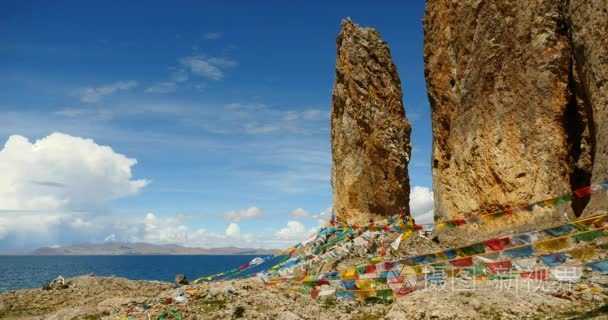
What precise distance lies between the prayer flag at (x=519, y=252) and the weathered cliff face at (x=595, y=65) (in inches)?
113

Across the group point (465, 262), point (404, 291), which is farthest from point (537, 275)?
point (404, 291)

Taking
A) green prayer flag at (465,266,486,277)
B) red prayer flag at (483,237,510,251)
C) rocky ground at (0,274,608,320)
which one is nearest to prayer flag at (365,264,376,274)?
rocky ground at (0,274,608,320)

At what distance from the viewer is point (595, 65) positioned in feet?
59.0

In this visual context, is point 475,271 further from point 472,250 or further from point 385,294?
point 385,294

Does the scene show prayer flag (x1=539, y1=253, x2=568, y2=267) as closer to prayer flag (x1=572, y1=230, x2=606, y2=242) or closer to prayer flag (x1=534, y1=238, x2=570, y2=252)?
prayer flag (x1=534, y1=238, x2=570, y2=252)

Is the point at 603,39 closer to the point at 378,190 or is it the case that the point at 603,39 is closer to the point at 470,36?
the point at 470,36


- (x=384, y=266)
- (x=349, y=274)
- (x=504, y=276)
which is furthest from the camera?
(x=349, y=274)

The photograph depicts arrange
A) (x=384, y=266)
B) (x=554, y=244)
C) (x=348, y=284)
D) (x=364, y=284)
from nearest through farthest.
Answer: (x=554, y=244) < (x=384, y=266) < (x=364, y=284) < (x=348, y=284)

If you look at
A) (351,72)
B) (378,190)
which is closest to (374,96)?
(351,72)

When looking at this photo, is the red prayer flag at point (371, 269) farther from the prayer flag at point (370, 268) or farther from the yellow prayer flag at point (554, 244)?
the yellow prayer flag at point (554, 244)

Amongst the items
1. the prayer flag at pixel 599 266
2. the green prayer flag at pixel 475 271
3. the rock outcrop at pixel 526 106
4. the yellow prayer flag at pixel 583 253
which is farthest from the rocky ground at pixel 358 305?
the rock outcrop at pixel 526 106

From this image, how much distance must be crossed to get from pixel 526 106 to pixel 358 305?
12006 millimetres

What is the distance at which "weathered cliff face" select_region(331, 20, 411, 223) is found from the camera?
39750mm

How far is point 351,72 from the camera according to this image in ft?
138
